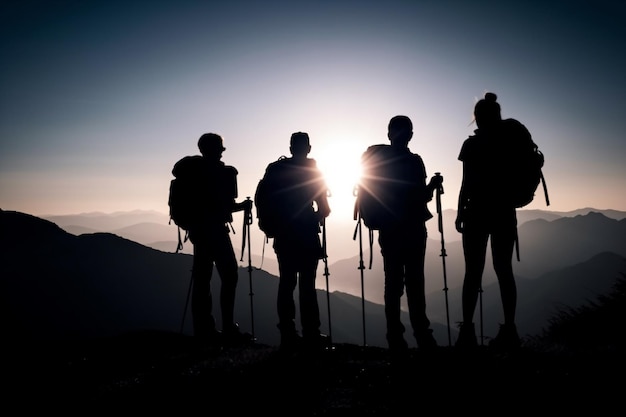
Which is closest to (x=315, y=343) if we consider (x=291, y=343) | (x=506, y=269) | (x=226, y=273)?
(x=291, y=343)

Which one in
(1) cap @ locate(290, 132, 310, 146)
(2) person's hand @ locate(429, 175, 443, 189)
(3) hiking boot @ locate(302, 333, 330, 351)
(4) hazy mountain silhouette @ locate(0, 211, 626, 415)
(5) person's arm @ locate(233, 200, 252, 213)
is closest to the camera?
(4) hazy mountain silhouette @ locate(0, 211, 626, 415)

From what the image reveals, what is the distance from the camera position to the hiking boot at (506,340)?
531 cm

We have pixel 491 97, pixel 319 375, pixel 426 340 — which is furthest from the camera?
pixel 491 97

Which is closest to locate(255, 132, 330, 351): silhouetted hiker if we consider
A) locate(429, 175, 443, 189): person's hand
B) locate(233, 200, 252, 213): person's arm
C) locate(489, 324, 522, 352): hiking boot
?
locate(233, 200, 252, 213): person's arm

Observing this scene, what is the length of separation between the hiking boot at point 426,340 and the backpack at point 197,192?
416cm

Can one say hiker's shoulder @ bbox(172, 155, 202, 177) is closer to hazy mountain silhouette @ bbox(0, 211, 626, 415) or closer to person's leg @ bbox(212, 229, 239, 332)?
person's leg @ bbox(212, 229, 239, 332)

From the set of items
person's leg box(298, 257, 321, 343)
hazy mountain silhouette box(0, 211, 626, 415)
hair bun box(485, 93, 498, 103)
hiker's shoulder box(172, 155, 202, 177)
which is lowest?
hazy mountain silhouette box(0, 211, 626, 415)

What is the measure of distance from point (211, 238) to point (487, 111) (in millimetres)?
5257

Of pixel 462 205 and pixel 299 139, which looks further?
pixel 299 139

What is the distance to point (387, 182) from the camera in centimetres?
568

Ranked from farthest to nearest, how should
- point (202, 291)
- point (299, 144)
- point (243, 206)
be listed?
point (243, 206)
point (202, 291)
point (299, 144)

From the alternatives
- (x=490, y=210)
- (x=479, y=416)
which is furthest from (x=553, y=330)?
(x=479, y=416)

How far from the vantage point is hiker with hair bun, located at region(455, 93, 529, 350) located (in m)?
5.59

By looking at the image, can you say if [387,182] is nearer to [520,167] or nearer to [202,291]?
[520,167]
